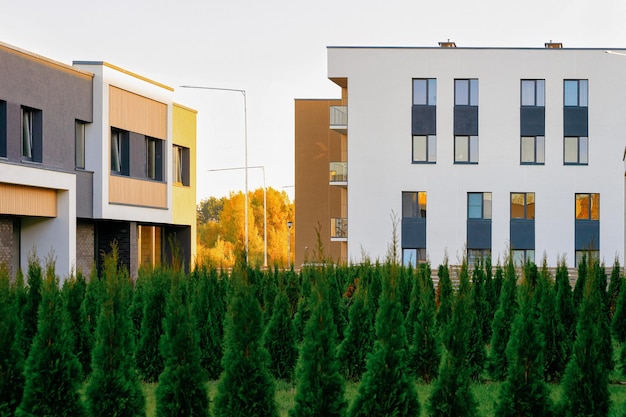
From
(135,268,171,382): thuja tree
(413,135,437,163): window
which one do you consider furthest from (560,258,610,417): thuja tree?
(413,135,437,163): window

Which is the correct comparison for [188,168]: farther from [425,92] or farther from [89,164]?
[425,92]

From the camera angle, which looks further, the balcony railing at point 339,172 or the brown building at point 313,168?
the brown building at point 313,168

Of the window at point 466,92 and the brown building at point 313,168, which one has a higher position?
the window at point 466,92

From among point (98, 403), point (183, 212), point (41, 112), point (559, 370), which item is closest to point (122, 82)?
point (41, 112)

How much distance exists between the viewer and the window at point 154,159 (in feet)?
131

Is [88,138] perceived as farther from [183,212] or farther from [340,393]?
[340,393]

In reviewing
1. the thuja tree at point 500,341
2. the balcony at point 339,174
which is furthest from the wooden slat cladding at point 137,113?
the thuja tree at point 500,341

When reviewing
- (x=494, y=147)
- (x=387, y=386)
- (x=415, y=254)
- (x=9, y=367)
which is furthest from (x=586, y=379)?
(x=494, y=147)

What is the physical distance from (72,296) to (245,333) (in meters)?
7.20

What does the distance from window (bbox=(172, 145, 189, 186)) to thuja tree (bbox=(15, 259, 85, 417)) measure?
105ft

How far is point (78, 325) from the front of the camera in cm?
1694

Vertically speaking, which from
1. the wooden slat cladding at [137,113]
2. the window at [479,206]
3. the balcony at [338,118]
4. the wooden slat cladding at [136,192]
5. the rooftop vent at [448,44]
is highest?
the rooftop vent at [448,44]

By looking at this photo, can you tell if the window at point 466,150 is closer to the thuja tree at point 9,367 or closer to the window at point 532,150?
the window at point 532,150

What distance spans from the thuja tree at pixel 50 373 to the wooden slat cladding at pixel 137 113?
25608 mm
